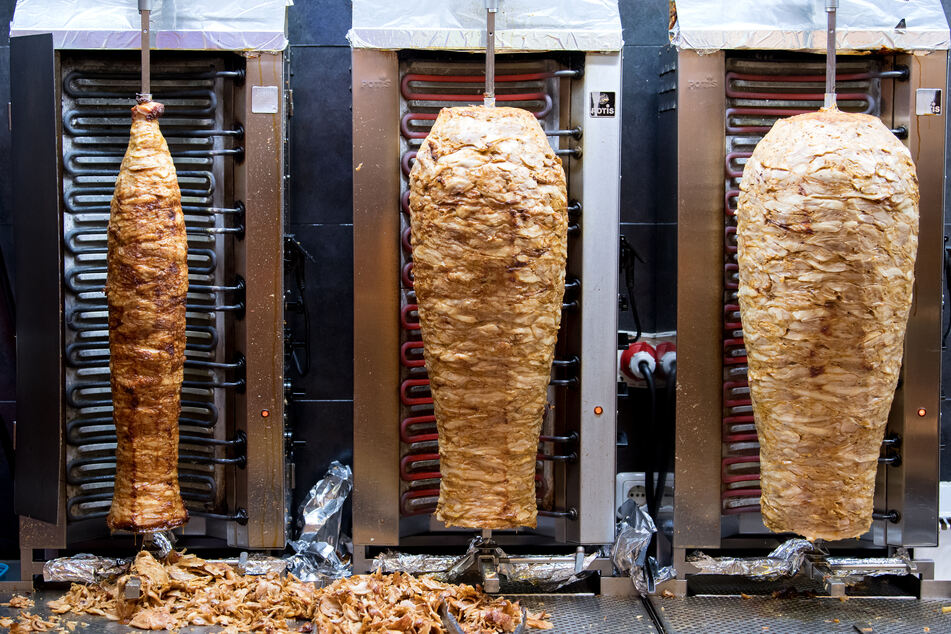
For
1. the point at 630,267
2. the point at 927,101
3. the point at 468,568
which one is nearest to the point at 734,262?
the point at 630,267

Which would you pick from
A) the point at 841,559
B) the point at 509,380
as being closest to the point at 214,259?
the point at 509,380

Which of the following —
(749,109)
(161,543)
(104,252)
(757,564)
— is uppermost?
(749,109)

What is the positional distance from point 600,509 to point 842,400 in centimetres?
97

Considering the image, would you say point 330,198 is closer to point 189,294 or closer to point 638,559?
point 189,294

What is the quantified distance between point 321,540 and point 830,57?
8.14 ft

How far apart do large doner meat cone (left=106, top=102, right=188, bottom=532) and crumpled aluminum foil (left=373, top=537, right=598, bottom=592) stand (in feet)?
2.61

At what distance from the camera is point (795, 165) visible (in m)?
2.45

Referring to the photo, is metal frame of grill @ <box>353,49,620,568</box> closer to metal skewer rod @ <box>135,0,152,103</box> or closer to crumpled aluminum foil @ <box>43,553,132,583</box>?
metal skewer rod @ <box>135,0,152,103</box>

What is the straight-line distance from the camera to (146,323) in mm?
2680

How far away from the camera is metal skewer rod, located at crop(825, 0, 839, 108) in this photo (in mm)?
2633

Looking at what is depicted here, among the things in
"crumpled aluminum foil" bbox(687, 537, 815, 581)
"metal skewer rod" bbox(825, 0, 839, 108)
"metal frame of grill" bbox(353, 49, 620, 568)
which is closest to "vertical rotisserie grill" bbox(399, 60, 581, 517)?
"metal frame of grill" bbox(353, 49, 620, 568)

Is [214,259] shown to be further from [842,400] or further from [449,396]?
[842,400]

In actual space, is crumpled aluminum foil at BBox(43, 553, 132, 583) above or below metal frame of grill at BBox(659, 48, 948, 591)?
below

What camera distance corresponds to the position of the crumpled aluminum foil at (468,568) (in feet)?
10.00
